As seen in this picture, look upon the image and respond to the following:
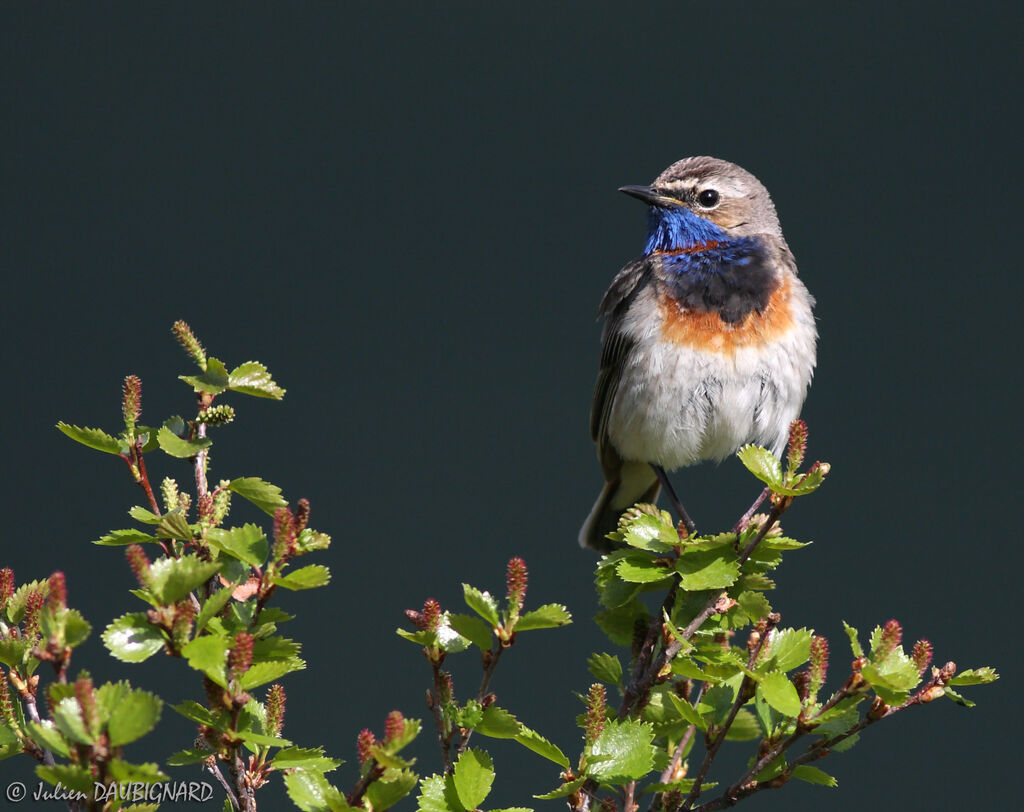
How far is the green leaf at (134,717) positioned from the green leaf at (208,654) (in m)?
0.10

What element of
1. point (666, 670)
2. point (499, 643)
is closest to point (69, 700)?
point (499, 643)

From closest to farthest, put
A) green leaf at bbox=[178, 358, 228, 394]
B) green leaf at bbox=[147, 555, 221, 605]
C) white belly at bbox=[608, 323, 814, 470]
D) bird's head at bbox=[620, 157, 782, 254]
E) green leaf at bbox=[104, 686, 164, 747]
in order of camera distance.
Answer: green leaf at bbox=[104, 686, 164, 747] < green leaf at bbox=[147, 555, 221, 605] < green leaf at bbox=[178, 358, 228, 394] < white belly at bbox=[608, 323, 814, 470] < bird's head at bbox=[620, 157, 782, 254]

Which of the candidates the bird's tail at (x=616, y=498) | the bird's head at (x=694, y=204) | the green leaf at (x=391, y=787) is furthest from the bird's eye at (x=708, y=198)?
the green leaf at (x=391, y=787)

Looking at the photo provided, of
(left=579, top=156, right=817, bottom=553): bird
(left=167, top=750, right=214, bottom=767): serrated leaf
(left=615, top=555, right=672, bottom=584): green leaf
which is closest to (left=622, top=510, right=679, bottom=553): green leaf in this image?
(left=615, top=555, right=672, bottom=584): green leaf

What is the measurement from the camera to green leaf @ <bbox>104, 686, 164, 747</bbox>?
77cm

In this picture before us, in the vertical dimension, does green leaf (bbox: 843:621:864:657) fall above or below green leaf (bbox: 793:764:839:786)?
above

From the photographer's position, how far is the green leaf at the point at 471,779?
1018mm

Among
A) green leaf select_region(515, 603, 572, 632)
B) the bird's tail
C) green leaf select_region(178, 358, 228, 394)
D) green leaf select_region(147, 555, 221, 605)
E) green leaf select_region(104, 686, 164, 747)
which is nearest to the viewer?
green leaf select_region(104, 686, 164, 747)

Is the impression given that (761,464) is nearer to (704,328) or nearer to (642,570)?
(642,570)

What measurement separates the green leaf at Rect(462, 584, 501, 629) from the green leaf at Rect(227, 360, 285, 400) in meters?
0.28

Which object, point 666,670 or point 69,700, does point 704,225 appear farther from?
point 69,700

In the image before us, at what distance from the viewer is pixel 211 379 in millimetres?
1148

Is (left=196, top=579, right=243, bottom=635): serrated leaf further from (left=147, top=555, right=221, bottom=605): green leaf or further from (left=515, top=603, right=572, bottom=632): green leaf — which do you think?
(left=515, top=603, right=572, bottom=632): green leaf

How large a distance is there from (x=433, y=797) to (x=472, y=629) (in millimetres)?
157
